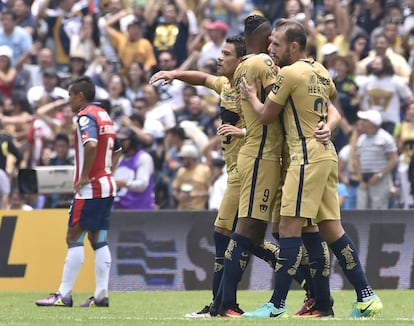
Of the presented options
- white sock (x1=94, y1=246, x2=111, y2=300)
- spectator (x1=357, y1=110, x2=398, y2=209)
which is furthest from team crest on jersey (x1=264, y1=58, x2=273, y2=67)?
spectator (x1=357, y1=110, x2=398, y2=209)

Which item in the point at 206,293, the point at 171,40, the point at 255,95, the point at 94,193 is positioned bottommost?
the point at 206,293

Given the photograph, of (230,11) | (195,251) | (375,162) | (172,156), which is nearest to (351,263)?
(195,251)

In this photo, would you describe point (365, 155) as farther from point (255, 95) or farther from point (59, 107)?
point (255, 95)

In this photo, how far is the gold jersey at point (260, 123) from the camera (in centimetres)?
1065

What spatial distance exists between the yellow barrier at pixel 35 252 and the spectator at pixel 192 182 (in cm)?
284

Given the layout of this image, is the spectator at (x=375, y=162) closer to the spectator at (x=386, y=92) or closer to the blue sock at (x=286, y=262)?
the spectator at (x=386, y=92)

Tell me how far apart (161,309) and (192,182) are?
594cm

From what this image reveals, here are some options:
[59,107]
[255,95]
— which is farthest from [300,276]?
[59,107]

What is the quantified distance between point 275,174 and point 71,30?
1310 cm

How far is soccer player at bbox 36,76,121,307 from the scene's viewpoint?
12883 millimetres

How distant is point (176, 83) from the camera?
21375 millimetres

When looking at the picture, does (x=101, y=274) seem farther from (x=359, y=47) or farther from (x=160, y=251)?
(x=359, y=47)

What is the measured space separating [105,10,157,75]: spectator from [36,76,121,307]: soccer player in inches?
344

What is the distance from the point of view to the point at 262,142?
1066 cm
